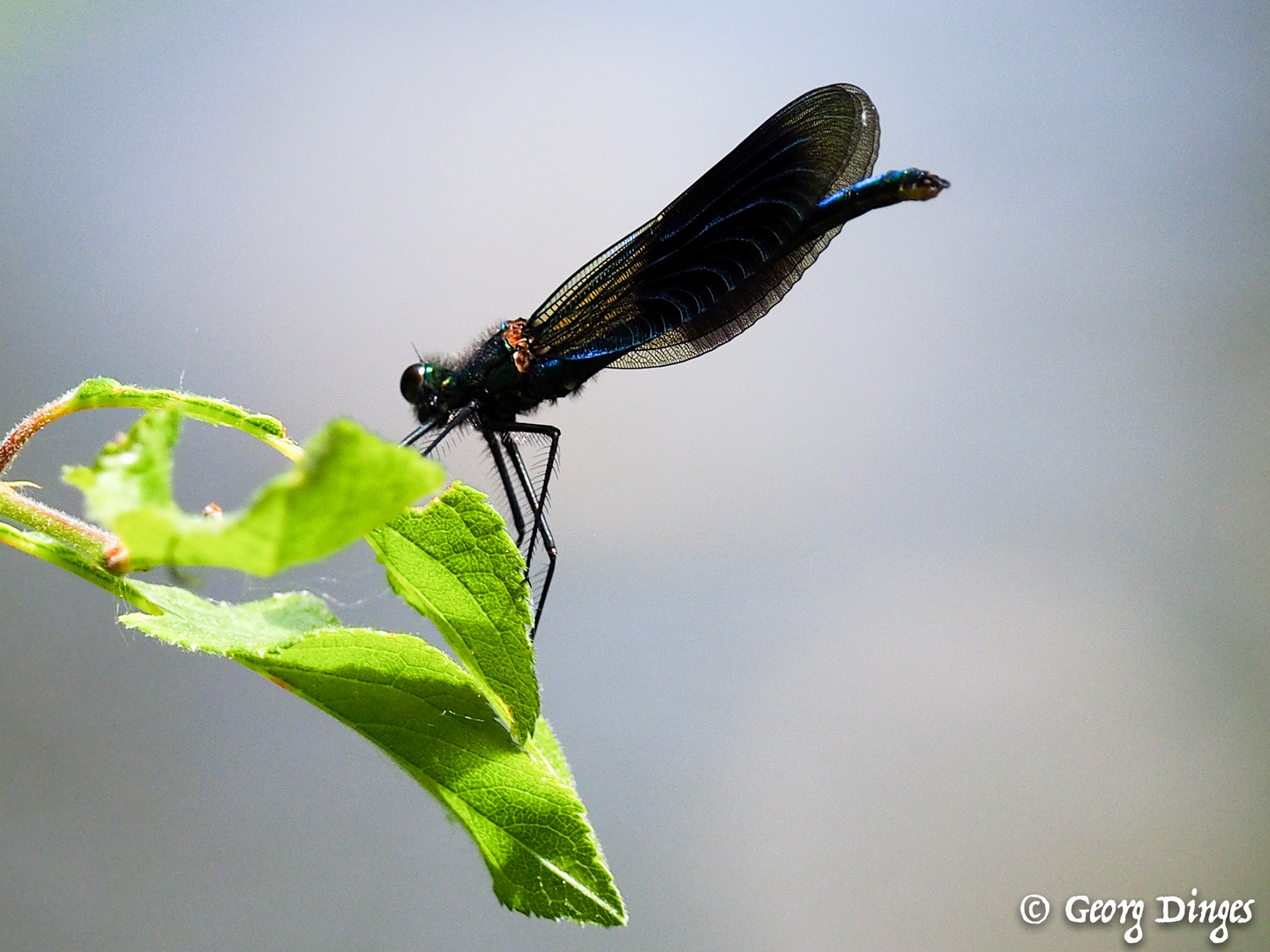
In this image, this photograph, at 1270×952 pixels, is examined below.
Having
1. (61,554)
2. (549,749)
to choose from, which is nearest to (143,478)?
(61,554)

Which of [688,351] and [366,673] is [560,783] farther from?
[688,351]

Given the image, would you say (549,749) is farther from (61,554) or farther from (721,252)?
(721,252)

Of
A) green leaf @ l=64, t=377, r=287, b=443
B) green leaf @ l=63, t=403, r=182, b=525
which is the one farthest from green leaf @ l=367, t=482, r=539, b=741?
green leaf @ l=63, t=403, r=182, b=525

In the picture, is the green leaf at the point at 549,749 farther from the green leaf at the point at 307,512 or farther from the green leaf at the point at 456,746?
the green leaf at the point at 307,512

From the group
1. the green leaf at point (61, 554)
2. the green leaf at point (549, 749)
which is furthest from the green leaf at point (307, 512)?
the green leaf at point (549, 749)

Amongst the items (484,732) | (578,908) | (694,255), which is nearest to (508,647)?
(484,732)
